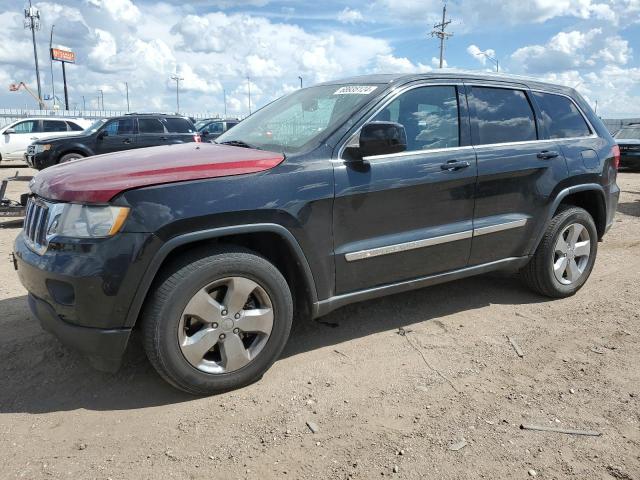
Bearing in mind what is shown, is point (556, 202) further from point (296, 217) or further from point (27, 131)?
point (27, 131)

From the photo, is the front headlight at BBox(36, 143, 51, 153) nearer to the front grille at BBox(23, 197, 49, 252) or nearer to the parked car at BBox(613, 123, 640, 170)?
the front grille at BBox(23, 197, 49, 252)

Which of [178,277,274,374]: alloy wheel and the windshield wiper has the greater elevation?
the windshield wiper

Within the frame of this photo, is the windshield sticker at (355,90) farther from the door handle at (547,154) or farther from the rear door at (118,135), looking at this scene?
the rear door at (118,135)

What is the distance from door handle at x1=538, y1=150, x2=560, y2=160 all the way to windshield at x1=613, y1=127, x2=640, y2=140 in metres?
15.7

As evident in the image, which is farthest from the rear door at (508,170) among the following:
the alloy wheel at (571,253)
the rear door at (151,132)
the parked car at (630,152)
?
the parked car at (630,152)

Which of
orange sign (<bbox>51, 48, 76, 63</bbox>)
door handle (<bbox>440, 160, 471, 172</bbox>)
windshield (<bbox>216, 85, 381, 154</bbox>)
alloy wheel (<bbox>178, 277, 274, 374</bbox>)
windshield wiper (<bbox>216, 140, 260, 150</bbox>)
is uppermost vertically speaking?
orange sign (<bbox>51, 48, 76, 63</bbox>)

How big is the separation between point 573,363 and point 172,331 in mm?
2514

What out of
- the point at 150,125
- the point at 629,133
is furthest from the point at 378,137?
the point at 629,133

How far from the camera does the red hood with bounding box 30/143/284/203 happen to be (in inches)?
106

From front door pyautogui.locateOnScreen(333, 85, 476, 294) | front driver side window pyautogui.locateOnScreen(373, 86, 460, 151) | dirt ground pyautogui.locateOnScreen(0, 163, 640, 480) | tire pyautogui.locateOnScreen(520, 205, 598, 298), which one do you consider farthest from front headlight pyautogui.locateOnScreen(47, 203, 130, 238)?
tire pyautogui.locateOnScreen(520, 205, 598, 298)

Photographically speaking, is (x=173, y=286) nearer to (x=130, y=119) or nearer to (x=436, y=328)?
(x=436, y=328)

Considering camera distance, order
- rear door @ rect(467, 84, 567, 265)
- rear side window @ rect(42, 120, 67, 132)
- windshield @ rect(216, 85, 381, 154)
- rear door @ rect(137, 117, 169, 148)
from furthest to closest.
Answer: rear side window @ rect(42, 120, 67, 132) → rear door @ rect(137, 117, 169, 148) → rear door @ rect(467, 84, 567, 265) → windshield @ rect(216, 85, 381, 154)

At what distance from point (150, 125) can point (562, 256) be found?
492 inches

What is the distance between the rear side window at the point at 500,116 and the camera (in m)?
3.93
